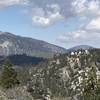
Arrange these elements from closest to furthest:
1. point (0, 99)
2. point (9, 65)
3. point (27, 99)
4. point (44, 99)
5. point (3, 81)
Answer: point (0, 99) < point (27, 99) < point (44, 99) < point (3, 81) < point (9, 65)

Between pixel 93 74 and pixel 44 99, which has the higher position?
pixel 93 74

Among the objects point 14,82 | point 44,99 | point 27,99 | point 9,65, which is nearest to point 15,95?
Result: point 27,99

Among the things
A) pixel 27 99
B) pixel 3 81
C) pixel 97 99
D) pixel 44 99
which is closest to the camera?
pixel 97 99

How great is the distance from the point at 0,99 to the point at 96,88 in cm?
998

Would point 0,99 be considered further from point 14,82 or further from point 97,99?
point 14,82

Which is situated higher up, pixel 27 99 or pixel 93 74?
pixel 93 74

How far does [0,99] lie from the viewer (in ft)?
100.0

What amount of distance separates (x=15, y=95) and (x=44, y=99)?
14.9 m

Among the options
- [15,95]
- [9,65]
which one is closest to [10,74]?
[9,65]

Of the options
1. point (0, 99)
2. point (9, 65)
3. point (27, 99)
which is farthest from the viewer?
point (9, 65)

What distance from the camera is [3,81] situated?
73.6m

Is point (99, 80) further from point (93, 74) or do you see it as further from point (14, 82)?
point (14, 82)

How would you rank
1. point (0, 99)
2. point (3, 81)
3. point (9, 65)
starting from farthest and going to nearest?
1. point (9, 65)
2. point (3, 81)
3. point (0, 99)

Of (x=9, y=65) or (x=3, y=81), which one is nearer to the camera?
(x=3, y=81)
